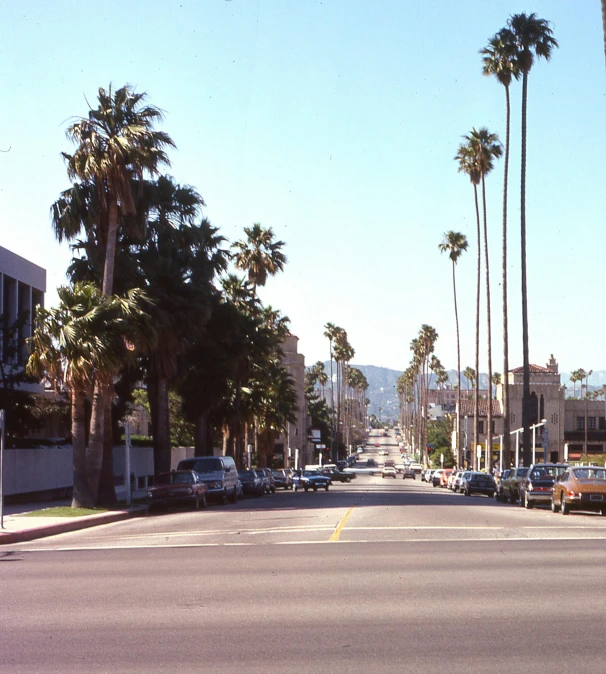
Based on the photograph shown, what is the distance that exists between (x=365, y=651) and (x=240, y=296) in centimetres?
5107

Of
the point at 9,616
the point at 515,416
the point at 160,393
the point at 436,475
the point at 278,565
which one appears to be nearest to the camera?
the point at 9,616

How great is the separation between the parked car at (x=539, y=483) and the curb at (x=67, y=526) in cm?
1361

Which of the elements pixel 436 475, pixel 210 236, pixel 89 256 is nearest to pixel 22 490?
pixel 89 256

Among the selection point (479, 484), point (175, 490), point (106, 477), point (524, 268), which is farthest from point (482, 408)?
point (106, 477)

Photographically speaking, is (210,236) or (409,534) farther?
(210,236)

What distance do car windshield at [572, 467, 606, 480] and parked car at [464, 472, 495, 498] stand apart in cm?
2375

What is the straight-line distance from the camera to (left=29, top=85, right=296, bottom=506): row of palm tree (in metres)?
30.4

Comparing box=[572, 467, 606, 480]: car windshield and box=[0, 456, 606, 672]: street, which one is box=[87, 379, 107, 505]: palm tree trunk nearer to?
box=[0, 456, 606, 672]: street

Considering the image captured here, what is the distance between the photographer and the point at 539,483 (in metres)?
34.8

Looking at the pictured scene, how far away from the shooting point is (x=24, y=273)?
45.6 metres

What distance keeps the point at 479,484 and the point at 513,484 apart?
14.3 m

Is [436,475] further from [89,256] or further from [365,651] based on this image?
[365,651]

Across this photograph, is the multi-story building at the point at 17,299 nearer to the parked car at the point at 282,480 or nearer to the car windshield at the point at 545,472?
the car windshield at the point at 545,472

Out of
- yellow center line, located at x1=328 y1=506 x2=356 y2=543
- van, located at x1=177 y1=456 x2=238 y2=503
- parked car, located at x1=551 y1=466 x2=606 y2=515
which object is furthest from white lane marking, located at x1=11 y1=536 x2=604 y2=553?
van, located at x1=177 y1=456 x2=238 y2=503
